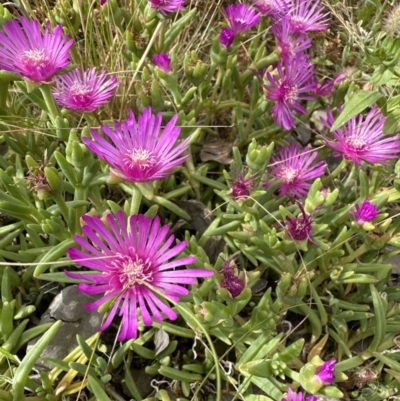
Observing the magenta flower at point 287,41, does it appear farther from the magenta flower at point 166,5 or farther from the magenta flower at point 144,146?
the magenta flower at point 144,146

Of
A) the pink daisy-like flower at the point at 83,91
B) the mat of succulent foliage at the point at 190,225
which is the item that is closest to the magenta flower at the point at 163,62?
the mat of succulent foliage at the point at 190,225

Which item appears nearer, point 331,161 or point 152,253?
point 152,253

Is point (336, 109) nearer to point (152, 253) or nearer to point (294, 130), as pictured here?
point (294, 130)

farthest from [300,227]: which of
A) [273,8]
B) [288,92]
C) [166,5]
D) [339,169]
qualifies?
[273,8]

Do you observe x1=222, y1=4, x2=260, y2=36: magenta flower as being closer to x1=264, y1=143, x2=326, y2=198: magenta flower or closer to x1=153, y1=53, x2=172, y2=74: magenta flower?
x1=153, y1=53, x2=172, y2=74: magenta flower

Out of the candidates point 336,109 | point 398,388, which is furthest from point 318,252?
point 336,109

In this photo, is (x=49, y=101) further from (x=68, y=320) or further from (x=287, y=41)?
(x=287, y=41)
